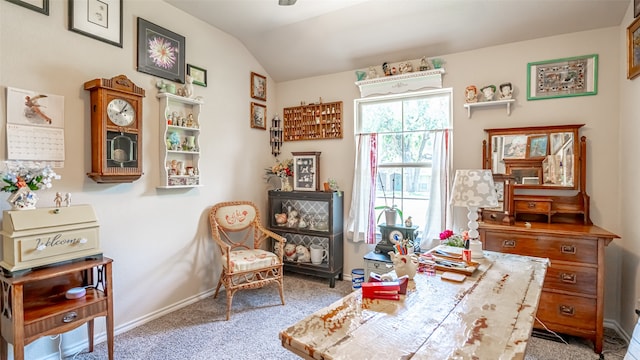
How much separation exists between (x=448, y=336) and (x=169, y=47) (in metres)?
3.08

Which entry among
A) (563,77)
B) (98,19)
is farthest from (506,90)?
(98,19)

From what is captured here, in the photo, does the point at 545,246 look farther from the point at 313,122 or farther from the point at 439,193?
the point at 313,122

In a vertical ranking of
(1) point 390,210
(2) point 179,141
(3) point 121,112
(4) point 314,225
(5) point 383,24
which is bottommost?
(4) point 314,225

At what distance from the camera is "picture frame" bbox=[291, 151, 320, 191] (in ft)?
12.5

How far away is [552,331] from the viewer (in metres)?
2.40

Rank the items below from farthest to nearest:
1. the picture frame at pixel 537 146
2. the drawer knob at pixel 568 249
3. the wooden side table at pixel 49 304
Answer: the picture frame at pixel 537 146, the drawer knob at pixel 568 249, the wooden side table at pixel 49 304

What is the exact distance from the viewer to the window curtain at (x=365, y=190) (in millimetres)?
3564

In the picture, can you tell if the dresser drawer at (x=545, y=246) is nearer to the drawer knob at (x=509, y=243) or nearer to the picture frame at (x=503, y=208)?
the drawer knob at (x=509, y=243)

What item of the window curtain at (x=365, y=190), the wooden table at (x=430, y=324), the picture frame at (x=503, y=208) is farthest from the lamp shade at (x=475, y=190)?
the window curtain at (x=365, y=190)

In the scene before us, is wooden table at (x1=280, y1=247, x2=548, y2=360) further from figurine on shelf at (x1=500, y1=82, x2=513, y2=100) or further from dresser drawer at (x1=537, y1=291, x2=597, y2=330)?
figurine on shelf at (x1=500, y1=82, x2=513, y2=100)

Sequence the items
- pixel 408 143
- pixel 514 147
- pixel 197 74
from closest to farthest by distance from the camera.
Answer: pixel 514 147
pixel 197 74
pixel 408 143

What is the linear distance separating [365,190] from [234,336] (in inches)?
78.7

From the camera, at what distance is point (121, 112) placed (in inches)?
93.4

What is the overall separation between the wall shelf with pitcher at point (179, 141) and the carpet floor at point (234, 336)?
119 centimetres
